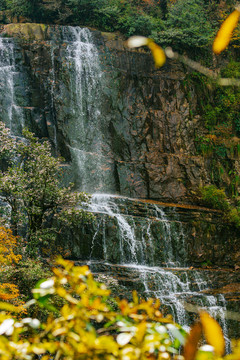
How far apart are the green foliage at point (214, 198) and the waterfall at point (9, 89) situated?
8557 millimetres

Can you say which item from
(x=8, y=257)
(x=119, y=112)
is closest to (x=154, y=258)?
(x=8, y=257)

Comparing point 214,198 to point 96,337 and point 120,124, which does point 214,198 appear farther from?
point 96,337

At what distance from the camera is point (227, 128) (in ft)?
57.9

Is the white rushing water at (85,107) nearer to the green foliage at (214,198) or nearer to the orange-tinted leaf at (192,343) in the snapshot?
the green foliage at (214,198)

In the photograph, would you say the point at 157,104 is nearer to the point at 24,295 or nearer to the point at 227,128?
the point at 227,128

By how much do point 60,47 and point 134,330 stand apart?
1640cm

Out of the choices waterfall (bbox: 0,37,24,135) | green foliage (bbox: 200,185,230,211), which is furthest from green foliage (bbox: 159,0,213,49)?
green foliage (bbox: 200,185,230,211)

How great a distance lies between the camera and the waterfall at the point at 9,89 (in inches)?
596

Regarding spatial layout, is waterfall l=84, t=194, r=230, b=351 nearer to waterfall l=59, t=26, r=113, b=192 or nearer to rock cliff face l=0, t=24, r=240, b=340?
rock cliff face l=0, t=24, r=240, b=340

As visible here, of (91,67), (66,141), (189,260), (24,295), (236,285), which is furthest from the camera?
(91,67)

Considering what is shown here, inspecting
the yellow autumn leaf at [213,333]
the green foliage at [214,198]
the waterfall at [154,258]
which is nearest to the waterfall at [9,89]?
the waterfall at [154,258]

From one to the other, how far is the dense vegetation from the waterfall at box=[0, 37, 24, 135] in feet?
11.3

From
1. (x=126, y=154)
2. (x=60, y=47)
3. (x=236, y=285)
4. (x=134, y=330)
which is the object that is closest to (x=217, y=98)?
(x=126, y=154)

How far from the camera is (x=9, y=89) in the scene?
15547mm
